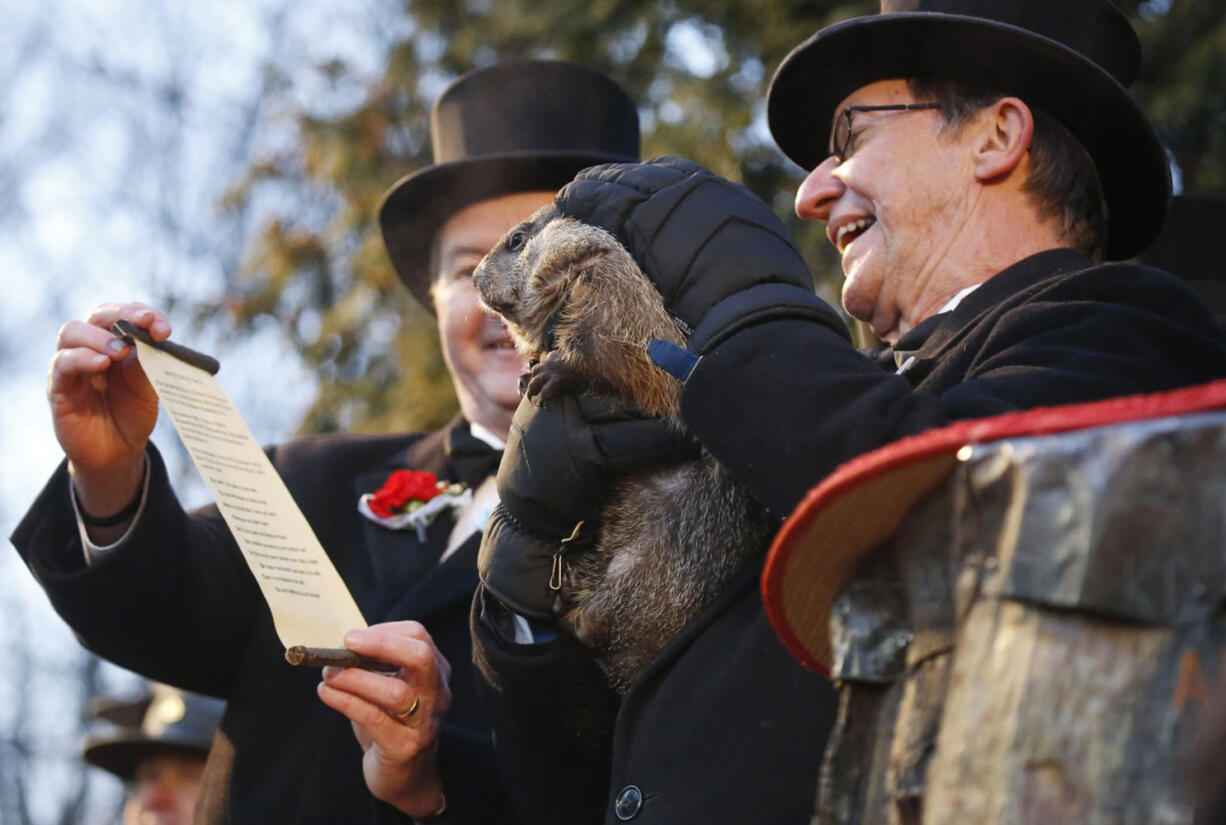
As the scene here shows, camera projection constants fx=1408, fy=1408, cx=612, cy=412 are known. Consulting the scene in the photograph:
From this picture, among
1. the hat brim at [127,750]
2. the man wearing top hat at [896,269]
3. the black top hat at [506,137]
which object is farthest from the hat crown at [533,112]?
the hat brim at [127,750]

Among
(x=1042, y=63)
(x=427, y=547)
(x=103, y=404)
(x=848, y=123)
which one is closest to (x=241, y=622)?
(x=427, y=547)

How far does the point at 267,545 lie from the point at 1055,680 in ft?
5.42

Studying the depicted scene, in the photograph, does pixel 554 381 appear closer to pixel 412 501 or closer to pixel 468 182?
pixel 412 501

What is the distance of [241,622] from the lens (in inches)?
144

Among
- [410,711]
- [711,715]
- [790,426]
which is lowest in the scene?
[410,711]

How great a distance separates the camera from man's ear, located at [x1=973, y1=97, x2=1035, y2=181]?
275 cm

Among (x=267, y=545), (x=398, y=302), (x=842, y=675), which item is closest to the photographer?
(x=842, y=675)

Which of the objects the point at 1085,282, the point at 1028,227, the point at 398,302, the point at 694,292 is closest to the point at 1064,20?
the point at 1028,227

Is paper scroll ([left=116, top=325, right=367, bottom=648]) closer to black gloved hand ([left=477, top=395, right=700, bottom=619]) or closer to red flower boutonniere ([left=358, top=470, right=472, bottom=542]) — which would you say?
black gloved hand ([left=477, top=395, right=700, bottom=619])

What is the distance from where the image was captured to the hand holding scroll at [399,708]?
2.63 metres

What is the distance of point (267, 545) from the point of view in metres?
2.56

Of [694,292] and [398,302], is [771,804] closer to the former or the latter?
[694,292]

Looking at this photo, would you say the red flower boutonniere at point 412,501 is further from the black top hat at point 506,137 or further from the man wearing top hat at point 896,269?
the man wearing top hat at point 896,269

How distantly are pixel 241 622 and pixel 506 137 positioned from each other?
1745 millimetres
